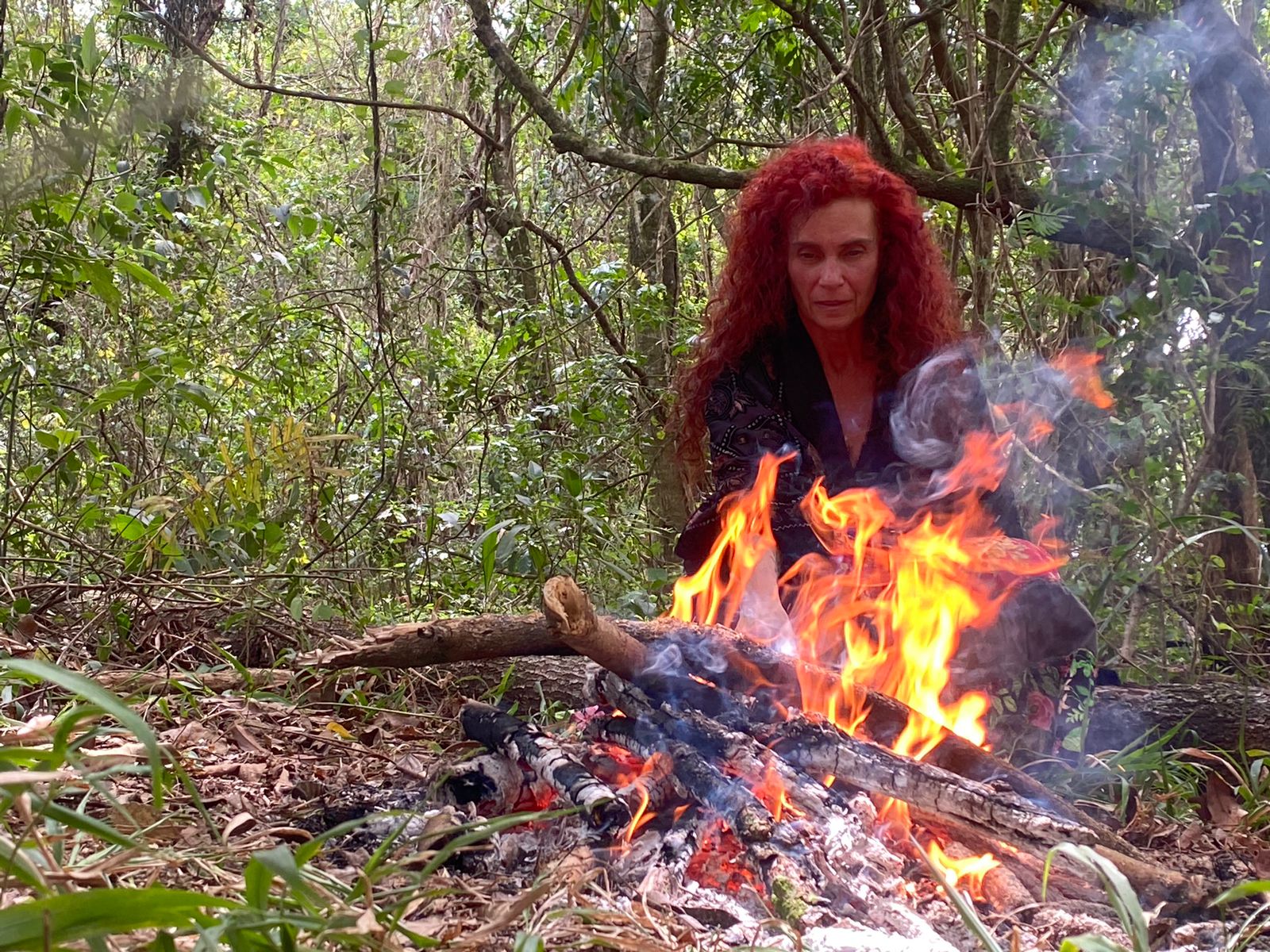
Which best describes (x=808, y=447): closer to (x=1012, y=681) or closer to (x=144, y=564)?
(x=1012, y=681)

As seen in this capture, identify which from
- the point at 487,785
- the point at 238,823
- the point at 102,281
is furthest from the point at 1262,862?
the point at 102,281

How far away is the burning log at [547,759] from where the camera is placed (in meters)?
2.06

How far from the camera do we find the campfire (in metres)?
1.85

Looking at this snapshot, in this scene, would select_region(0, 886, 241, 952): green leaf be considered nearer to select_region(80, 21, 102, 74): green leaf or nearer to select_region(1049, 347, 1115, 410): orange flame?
select_region(80, 21, 102, 74): green leaf

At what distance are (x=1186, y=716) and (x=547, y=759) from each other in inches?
68.7

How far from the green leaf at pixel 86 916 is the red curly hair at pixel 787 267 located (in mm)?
2638

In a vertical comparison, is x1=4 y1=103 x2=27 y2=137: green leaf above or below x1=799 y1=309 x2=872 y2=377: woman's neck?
above

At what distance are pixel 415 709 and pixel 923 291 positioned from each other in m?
2.05

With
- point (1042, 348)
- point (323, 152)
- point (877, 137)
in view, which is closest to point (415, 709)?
point (877, 137)

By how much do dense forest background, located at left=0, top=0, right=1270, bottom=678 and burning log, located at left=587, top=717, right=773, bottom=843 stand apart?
1308mm

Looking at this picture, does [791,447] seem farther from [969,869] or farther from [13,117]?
[13,117]

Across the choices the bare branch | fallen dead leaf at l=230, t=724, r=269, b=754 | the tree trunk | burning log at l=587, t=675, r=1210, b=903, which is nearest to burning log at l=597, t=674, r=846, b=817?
burning log at l=587, t=675, r=1210, b=903

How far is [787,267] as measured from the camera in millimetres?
3334

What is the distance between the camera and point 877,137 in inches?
174
